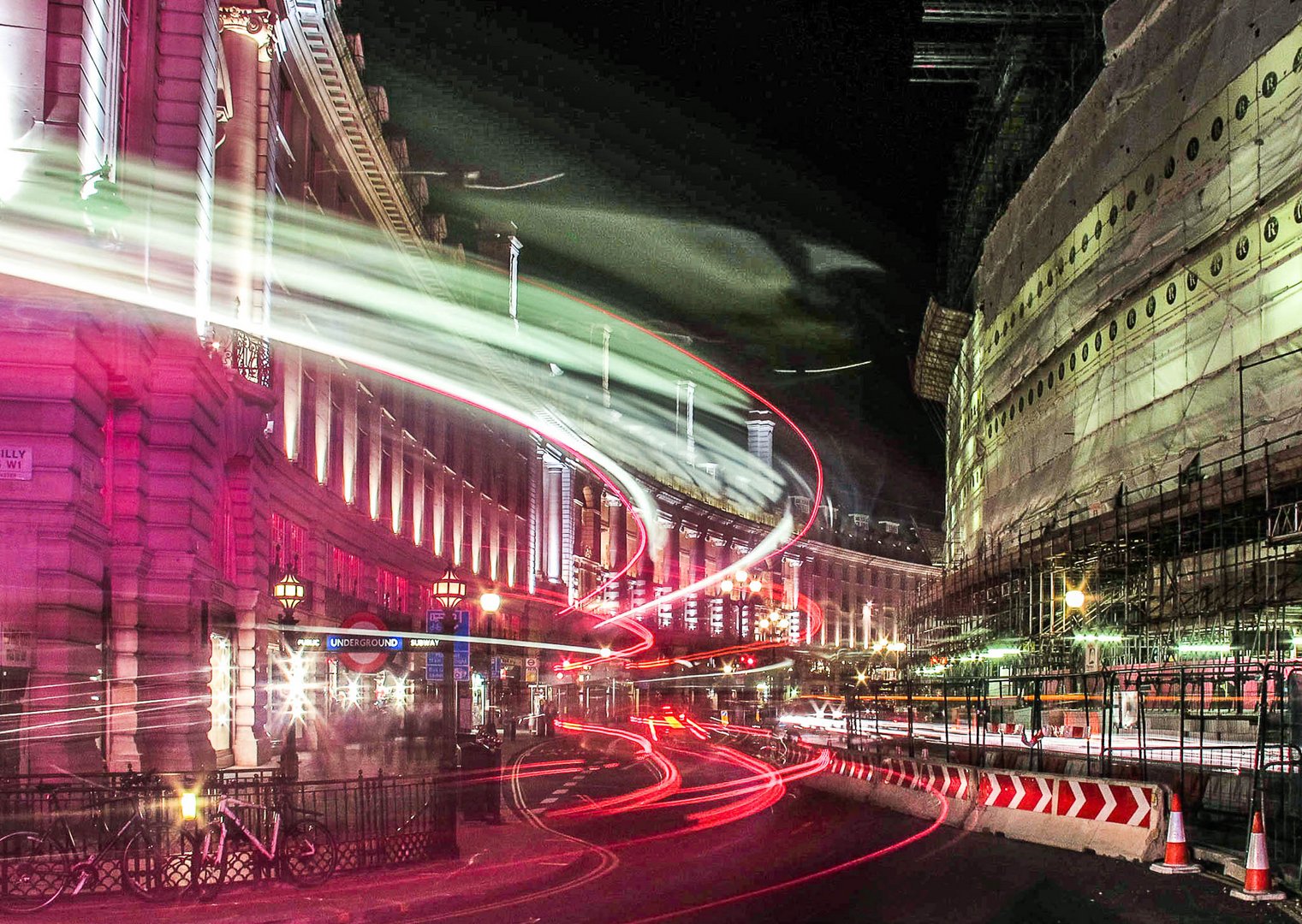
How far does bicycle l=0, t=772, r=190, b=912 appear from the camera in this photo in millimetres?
14414

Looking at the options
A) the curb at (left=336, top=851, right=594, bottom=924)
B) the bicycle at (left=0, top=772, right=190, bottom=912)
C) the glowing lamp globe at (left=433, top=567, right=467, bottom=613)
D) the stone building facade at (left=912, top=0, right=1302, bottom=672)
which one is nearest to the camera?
the curb at (left=336, top=851, right=594, bottom=924)

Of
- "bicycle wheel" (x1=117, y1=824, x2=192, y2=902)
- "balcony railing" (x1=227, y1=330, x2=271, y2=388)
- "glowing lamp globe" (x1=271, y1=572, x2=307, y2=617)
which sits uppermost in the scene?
"balcony railing" (x1=227, y1=330, x2=271, y2=388)

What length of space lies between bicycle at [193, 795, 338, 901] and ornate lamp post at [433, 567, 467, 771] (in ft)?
15.2

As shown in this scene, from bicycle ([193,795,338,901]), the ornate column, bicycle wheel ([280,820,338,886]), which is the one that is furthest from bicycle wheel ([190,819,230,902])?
the ornate column

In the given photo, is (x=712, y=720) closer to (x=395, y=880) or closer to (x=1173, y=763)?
(x=1173, y=763)

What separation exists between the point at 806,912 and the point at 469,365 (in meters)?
64.0

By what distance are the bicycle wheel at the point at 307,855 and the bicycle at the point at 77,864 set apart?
1013 mm

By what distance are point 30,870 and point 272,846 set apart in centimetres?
233

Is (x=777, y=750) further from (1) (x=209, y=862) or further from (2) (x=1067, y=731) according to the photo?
(1) (x=209, y=862)

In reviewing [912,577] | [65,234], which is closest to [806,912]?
[65,234]

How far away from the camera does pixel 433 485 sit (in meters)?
69.3

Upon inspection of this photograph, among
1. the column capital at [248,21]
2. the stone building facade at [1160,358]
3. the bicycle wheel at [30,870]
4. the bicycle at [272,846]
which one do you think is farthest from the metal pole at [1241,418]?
the column capital at [248,21]

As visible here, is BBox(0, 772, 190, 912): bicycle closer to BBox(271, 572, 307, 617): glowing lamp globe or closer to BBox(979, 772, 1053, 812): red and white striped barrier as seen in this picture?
BBox(271, 572, 307, 617): glowing lamp globe

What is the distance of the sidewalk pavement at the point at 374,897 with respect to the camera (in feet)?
44.9
